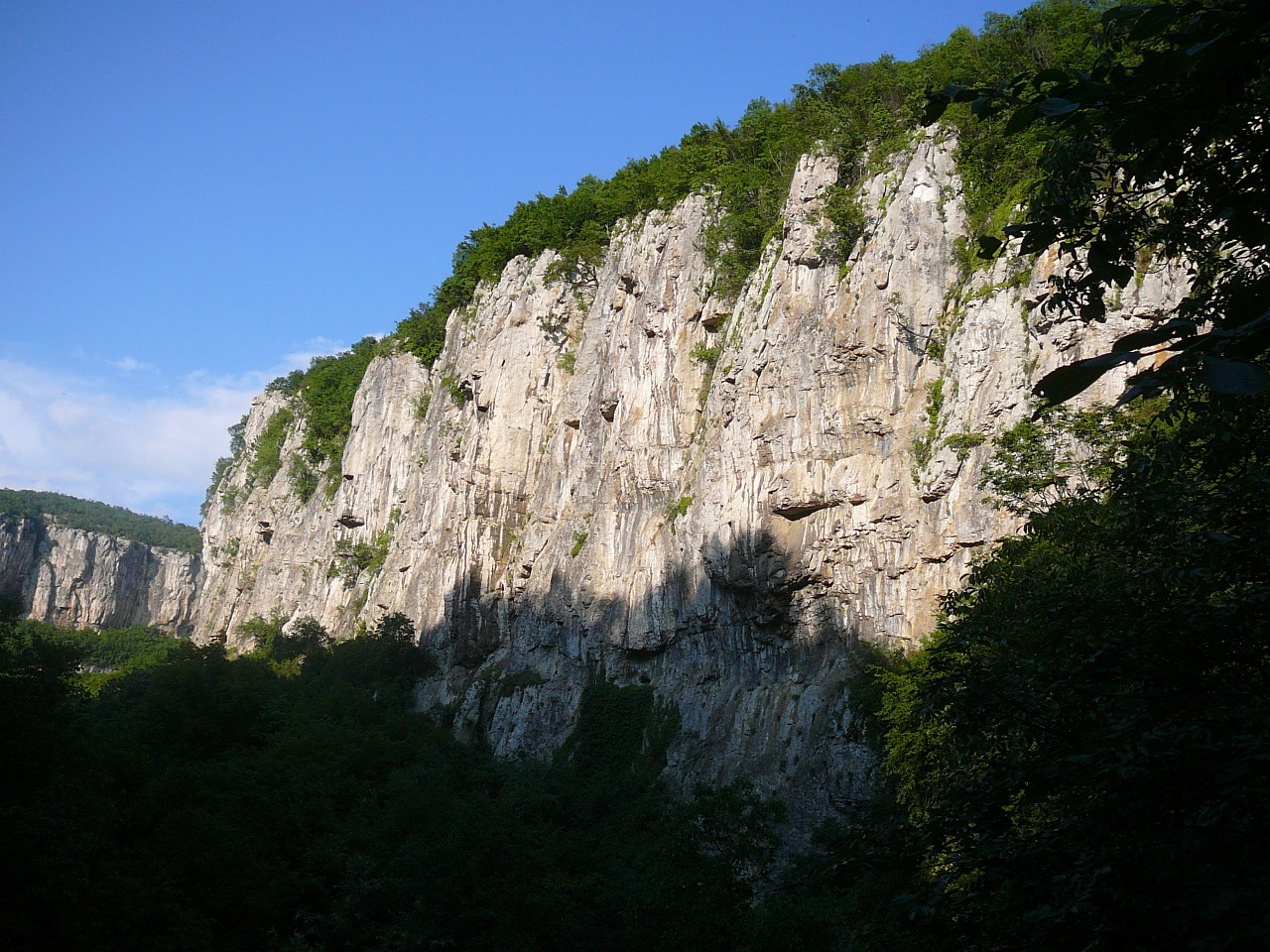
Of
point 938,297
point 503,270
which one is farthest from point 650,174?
point 938,297

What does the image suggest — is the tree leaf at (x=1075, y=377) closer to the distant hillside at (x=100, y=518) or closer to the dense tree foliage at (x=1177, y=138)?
the dense tree foliage at (x=1177, y=138)

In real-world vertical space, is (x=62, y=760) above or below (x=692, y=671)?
below

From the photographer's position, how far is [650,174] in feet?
144

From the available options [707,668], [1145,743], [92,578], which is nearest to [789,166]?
[707,668]

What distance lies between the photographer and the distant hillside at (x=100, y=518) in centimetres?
11044

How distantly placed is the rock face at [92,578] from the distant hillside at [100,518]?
2590mm

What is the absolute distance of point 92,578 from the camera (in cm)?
10575

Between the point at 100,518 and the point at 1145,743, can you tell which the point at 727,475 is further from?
the point at 100,518

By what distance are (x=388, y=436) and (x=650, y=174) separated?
21.0m

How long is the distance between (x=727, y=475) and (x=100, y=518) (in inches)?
4626

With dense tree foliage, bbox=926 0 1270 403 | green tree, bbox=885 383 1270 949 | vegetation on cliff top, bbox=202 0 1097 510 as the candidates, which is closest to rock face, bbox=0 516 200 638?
vegetation on cliff top, bbox=202 0 1097 510

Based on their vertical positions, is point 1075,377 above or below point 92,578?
below

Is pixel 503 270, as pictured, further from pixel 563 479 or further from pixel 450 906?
pixel 450 906

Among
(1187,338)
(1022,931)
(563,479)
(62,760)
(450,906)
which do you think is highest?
(563,479)
